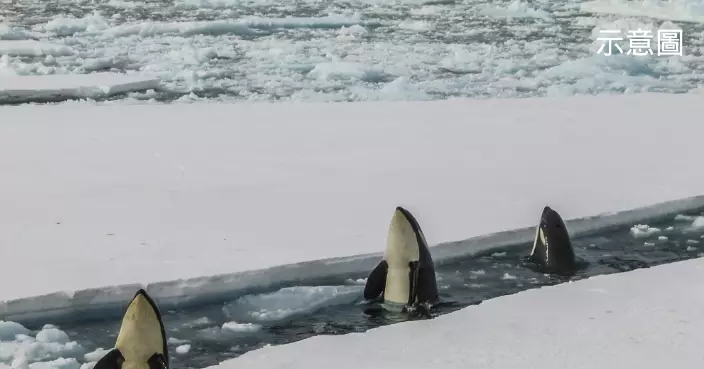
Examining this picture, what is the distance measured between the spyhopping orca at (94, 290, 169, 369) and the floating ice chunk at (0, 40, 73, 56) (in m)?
12.6

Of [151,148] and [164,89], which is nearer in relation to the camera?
[151,148]

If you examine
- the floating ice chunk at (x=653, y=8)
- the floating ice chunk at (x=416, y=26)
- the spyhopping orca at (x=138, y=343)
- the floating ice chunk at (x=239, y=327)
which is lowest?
the floating ice chunk at (x=653, y=8)

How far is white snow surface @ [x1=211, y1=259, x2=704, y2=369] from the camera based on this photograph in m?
4.01

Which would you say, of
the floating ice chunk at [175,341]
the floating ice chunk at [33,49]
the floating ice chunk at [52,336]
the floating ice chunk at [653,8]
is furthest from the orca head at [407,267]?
the floating ice chunk at [653,8]

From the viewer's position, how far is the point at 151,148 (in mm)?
8602

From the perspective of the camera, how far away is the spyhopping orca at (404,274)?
4.98m

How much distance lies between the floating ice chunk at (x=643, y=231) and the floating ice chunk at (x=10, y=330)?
3996mm

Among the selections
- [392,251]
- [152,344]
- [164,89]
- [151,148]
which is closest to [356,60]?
[164,89]

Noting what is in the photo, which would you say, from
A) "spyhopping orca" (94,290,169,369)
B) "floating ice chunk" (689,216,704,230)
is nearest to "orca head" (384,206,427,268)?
"spyhopping orca" (94,290,169,369)

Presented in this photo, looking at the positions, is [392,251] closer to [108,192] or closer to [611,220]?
[611,220]

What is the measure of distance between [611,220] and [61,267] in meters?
3.67

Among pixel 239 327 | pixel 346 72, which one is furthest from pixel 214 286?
pixel 346 72

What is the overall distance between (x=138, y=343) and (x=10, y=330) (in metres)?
0.95

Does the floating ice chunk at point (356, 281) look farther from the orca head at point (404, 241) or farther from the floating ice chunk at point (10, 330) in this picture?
the floating ice chunk at point (10, 330)
